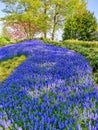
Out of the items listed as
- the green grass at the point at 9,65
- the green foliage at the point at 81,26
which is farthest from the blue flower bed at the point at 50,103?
the green foliage at the point at 81,26

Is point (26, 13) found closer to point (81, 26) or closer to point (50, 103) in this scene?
point (81, 26)

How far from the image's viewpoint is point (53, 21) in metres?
49.3

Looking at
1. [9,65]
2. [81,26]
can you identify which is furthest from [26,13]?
[9,65]

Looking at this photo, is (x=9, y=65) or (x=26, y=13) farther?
(x=26, y=13)

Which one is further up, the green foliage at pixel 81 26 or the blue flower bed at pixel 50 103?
the blue flower bed at pixel 50 103

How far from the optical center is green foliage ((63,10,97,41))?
46031mm

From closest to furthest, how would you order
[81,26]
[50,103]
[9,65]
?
[50,103], [9,65], [81,26]

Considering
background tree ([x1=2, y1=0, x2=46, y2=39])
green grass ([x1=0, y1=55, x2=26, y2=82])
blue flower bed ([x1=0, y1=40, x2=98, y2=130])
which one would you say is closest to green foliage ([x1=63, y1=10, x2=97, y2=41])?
background tree ([x1=2, y1=0, x2=46, y2=39])

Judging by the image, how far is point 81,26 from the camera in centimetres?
4641

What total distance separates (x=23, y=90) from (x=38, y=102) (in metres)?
0.96

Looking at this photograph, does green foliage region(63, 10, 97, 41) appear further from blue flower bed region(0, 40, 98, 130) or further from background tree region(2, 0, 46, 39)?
blue flower bed region(0, 40, 98, 130)

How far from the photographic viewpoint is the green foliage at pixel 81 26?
4603 cm

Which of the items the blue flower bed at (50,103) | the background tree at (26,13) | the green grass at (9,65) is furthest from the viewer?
the background tree at (26,13)

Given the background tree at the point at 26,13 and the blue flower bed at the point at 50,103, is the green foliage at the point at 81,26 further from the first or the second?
the blue flower bed at the point at 50,103
